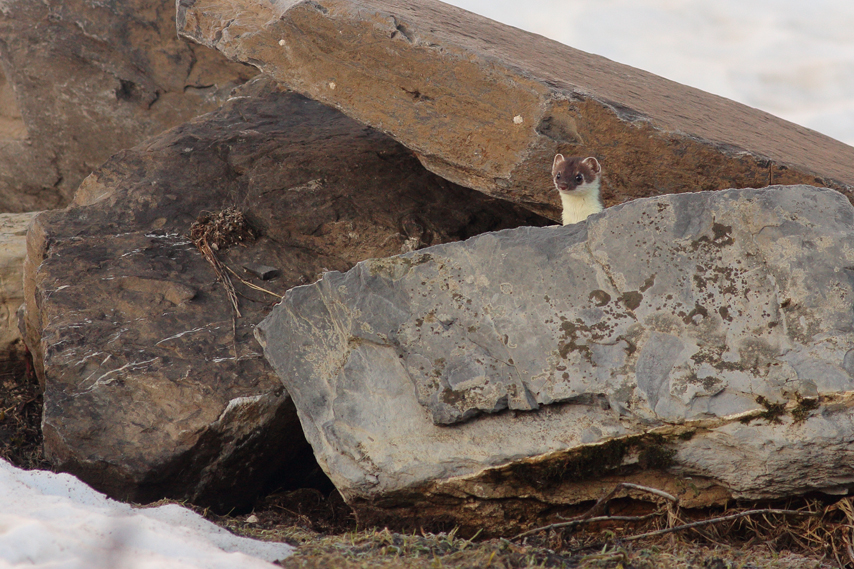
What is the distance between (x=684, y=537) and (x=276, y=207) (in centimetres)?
413

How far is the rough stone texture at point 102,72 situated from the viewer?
8.88 meters

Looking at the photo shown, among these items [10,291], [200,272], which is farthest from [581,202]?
[10,291]

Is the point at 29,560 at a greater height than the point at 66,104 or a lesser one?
lesser

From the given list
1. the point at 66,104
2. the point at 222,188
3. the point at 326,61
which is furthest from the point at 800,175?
the point at 66,104

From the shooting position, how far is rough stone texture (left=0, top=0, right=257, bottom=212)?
8875 millimetres

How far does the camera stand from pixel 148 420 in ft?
16.1

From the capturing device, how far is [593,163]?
17.0 ft

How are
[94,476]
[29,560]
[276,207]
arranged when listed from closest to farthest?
[29,560]
[94,476]
[276,207]

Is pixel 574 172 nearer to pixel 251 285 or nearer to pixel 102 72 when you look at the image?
pixel 251 285

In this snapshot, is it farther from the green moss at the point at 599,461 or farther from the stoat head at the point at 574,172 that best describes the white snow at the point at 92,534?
the stoat head at the point at 574,172

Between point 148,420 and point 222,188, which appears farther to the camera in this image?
point 222,188

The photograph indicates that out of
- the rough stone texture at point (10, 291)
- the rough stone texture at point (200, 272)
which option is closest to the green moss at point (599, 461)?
the rough stone texture at point (200, 272)

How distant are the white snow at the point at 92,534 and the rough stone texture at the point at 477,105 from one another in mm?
3100

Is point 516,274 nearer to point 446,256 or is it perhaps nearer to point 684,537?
point 446,256
